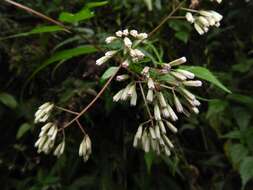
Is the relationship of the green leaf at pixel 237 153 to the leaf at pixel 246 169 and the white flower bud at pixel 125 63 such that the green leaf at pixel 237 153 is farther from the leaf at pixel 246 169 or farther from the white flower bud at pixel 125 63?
the white flower bud at pixel 125 63

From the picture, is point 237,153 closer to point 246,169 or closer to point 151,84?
point 246,169

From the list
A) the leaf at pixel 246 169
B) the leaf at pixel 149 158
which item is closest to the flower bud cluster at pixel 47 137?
the leaf at pixel 149 158

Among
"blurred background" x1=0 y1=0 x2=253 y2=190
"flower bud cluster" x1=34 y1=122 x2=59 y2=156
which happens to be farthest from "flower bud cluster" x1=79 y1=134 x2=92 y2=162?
"blurred background" x1=0 y1=0 x2=253 y2=190

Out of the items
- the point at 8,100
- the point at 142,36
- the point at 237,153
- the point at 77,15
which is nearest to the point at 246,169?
the point at 237,153

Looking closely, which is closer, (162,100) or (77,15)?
(162,100)

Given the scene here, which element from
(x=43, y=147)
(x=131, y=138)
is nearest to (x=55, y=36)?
(x=131, y=138)

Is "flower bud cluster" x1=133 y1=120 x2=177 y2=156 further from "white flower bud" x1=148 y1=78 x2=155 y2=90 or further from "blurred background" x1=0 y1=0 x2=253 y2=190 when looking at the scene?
"blurred background" x1=0 y1=0 x2=253 y2=190

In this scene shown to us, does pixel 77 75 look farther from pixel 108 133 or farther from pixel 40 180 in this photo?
pixel 40 180

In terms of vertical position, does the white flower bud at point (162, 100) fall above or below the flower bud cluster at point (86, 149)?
above
